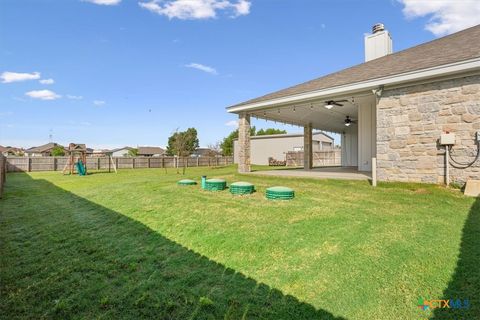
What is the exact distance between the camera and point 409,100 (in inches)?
266

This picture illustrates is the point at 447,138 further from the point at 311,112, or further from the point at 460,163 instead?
the point at 311,112

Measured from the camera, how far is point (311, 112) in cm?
1200

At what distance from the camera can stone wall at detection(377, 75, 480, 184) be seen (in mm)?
5875

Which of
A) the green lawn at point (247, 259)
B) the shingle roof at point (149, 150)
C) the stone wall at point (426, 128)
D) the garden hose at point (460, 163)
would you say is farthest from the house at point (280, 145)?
the shingle roof at point (149, 150)

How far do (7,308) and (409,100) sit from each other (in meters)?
8.67

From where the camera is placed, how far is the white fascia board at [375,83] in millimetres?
5730

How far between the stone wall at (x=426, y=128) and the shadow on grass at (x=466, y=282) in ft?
11.2

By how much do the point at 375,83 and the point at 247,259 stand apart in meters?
6.58

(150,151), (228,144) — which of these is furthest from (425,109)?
(150,151)

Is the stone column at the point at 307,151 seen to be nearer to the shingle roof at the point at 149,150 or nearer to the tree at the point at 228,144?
the tree at the point at 228,144

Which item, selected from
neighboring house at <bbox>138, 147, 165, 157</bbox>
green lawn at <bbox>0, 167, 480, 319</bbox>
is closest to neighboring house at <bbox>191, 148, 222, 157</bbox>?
neighboring house at <bbox>138, 147, 165, 157</bbox>

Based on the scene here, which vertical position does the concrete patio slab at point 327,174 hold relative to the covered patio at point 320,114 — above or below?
below

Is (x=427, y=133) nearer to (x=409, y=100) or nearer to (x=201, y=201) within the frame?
(x=409, y=100)

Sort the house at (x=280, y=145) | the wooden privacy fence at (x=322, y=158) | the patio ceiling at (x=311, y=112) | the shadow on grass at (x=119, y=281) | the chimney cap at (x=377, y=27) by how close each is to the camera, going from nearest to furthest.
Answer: the shadow on grass at (x=119, y=281) → the patio ceiling at (x=311, y=112) → the chimney cap at (x=377, y=27) → the wooden privacy fence at (x=322, y=158) → the house at (x=280, y=145)
